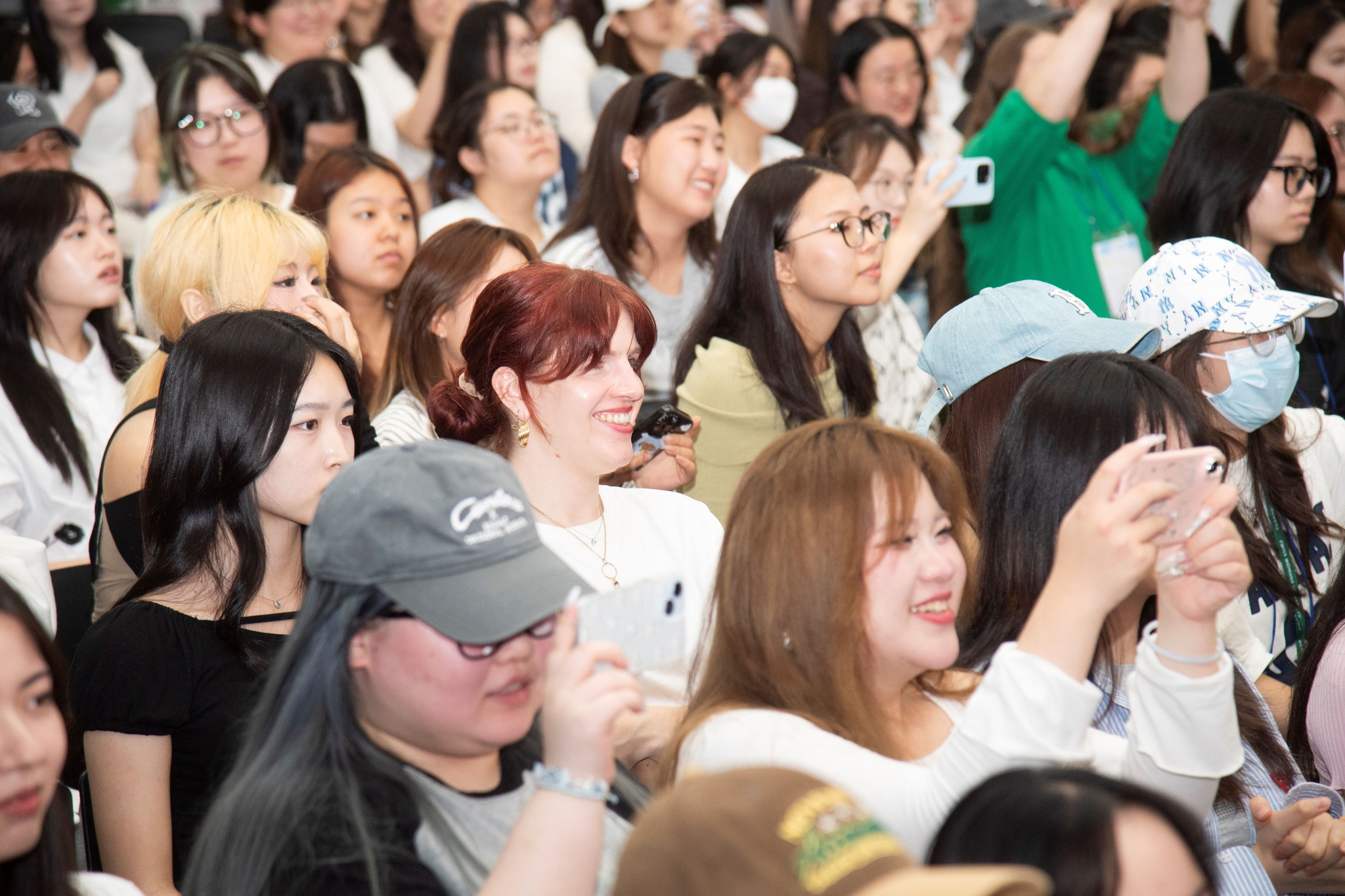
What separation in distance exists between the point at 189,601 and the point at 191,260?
4.03 feet

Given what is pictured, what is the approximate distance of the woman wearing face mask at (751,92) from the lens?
17.4 ft

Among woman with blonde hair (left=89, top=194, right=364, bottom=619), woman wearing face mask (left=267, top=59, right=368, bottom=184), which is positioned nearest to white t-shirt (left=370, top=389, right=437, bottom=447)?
woman with blonde hair (left=89, top=194, right=364, bottom=619)

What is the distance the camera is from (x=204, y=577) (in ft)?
6.91

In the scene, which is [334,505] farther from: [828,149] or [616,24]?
[616,24]

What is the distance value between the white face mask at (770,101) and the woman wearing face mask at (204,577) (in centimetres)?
335

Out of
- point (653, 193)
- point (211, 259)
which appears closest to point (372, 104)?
point (653, 193)

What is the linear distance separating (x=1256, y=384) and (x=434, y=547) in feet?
6.43

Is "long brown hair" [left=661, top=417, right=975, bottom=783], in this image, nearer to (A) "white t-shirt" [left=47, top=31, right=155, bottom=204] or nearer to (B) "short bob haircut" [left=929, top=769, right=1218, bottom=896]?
(B) "short bob haircut" [left=929, top=769, right=1218, bottom=896]

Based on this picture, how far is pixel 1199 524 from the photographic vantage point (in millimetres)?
1562

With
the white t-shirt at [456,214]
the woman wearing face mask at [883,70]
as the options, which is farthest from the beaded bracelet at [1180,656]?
the woman wearing face mask at [883,70]

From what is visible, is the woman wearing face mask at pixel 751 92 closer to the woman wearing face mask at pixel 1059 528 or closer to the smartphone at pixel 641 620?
the woman wearing face mask at pixel 1059 528

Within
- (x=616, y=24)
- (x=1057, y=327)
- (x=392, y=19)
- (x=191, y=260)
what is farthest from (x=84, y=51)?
(x=1057, y=327)

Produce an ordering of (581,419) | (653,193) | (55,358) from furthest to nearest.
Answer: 1. (653,193)
2. (55,358)
3. (581,419)

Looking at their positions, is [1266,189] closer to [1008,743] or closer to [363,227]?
[363,227]
